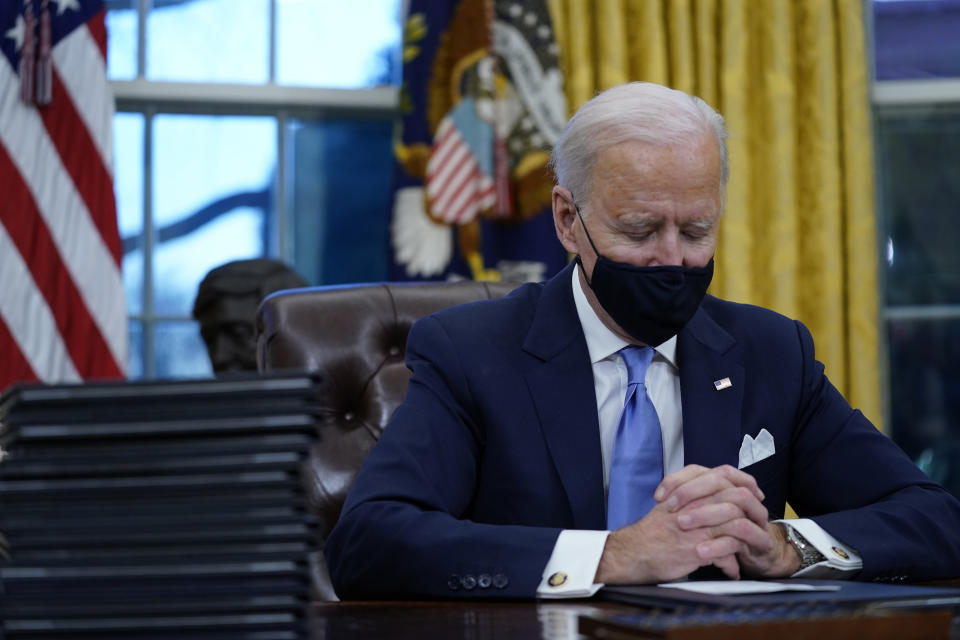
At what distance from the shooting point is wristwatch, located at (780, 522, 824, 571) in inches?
54.8

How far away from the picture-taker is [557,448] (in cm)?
159

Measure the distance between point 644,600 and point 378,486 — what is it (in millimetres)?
474

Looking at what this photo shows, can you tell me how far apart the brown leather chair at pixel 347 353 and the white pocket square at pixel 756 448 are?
23.7 inches

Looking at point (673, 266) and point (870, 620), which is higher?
point (673, 266)

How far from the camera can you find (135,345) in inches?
135

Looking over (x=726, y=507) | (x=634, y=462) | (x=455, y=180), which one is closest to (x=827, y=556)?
(x=726, y=507)

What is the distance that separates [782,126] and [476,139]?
90 cm

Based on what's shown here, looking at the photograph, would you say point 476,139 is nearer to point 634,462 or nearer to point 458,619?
point 634,462

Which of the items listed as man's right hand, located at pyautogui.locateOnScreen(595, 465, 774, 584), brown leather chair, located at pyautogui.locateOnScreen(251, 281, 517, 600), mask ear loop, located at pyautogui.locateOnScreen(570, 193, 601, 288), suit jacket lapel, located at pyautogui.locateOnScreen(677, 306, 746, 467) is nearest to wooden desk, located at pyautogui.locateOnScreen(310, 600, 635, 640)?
man's right hand, located at pyautogui.locateOnScreen(595, 465, 774, 584)

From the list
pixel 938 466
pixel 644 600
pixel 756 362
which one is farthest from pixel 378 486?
pixel 938 466

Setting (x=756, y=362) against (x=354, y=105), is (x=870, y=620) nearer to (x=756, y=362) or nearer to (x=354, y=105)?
(x=756, y=362)

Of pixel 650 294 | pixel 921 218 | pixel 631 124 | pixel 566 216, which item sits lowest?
pixel 650 294

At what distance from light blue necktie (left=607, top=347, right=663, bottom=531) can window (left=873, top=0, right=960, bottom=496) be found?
2.27 metres

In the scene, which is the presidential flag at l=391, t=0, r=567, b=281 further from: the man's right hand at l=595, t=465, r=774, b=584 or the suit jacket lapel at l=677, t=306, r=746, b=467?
the man's right hand at l=595, t=465, r=774, b=584
